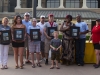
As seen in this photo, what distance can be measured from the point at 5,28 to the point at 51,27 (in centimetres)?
198

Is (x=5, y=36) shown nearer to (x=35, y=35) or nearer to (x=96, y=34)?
(x=35, y=35)

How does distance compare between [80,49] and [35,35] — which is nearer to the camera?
[35,35]

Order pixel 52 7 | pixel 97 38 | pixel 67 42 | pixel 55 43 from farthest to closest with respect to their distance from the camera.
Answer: pixel 52 7 < pixel 67 42 < pixel 97 38 < pixel 55 43

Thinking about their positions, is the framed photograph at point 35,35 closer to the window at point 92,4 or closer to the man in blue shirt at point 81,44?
the man in blue shirt at point 81,44

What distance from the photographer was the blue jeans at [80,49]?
9250 mm

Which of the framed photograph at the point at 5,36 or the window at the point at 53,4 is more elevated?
the window at the point at 53,4

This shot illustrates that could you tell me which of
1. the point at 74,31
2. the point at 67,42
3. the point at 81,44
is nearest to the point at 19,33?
the point at 67,42

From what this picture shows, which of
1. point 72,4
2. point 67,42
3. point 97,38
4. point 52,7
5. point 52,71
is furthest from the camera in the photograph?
point 72,4

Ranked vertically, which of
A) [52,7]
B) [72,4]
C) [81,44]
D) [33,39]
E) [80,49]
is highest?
[72,4]

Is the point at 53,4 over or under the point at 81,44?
over

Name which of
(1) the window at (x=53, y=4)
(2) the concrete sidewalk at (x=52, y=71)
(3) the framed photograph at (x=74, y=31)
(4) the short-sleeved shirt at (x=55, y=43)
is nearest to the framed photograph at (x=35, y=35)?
(4) the short-sleeved shirt at (x=55, y=43)

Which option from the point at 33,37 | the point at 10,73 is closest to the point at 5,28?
the point at 33,37

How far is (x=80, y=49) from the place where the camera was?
30.5 ft

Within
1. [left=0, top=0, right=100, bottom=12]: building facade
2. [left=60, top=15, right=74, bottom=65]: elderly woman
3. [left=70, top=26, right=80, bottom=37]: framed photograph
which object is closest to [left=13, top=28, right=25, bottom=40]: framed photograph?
[left=60, top=15, right=74, bottom=65]: elderly woman
